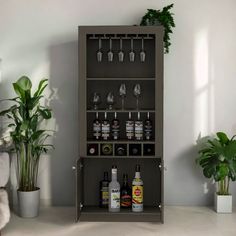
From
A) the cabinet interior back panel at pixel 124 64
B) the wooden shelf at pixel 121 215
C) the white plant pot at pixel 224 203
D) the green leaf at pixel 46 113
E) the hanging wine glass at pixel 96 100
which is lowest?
the wooden shelf at pixel 121 215

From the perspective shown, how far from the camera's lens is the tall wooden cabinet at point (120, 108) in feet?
13.2

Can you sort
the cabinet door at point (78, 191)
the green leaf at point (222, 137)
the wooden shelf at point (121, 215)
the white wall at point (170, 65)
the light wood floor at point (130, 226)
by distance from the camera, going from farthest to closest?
1. the white wall at point (170, 65)
2. the green leaf at point (222, 137)
3. the wooden shelf at point (121, 215)
4. the cabinet door at point (78, 191)
5. the light wood floor at point (130, 226)

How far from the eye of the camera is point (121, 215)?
4.11 m

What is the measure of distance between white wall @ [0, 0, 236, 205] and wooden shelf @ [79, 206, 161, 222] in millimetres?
467

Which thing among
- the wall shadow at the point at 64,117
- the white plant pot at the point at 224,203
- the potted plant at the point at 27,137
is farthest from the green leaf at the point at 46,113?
the white plant pot at the point at 224,203

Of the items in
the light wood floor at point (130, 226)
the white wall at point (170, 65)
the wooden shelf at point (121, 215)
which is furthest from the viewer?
the white wall at point (170, 65)

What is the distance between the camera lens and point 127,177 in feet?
14.4

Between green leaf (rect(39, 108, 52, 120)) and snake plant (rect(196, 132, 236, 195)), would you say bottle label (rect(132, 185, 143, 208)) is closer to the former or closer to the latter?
snake plant (rect(196, 132, 236, 195))

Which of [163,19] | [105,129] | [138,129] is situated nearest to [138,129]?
[138,129]

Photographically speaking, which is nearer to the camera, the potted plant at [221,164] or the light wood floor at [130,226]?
the light wood floor at [130,226]

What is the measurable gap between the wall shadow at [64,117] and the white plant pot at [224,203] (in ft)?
4.46

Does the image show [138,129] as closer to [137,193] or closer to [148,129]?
[148,129]

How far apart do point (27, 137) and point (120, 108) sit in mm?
872

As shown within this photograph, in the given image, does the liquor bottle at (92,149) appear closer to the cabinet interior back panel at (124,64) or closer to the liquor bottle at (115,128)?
the liquor bottle at (115,128)
